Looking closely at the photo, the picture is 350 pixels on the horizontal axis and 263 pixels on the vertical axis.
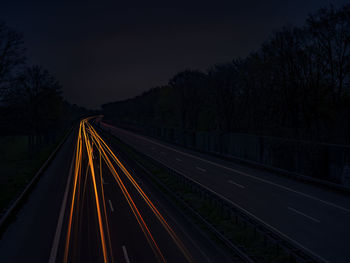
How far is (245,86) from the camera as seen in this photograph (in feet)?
177

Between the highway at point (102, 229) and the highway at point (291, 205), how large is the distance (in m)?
3.72

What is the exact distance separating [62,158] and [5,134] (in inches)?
480

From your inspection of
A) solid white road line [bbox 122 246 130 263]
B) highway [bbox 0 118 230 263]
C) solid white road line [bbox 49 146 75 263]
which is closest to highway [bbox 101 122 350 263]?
highway [bbox 0 118 230 263]

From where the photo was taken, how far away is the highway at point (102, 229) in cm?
1177

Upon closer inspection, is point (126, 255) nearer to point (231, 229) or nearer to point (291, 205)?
point (231, 229)

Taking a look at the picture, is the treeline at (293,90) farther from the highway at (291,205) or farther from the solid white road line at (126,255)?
the solid white road line at (126,255)

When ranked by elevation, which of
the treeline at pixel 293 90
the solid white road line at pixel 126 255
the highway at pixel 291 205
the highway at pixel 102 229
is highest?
the treeline at pixel 293 90

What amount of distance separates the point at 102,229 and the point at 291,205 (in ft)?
33.9

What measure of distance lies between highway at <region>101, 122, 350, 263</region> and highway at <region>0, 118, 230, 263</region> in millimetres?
3720

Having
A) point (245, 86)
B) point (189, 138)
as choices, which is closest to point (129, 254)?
point (189, 138)

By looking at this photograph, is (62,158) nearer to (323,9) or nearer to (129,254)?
(129,254)

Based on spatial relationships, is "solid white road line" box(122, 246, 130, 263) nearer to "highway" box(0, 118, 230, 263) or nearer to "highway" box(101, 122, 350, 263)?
"highway" box(0, 118, 230, 263)

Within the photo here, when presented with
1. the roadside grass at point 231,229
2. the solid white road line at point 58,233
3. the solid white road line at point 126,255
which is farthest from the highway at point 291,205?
the solid white road line at point 58,233

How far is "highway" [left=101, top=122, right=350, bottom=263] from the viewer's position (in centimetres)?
1244
